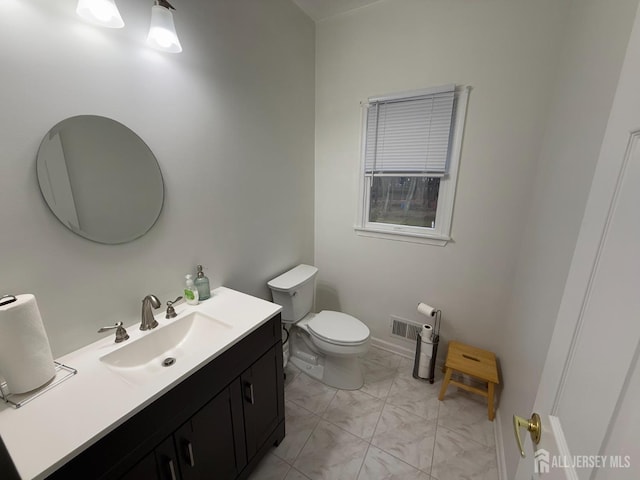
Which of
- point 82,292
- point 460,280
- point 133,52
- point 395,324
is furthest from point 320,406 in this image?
point 133,52

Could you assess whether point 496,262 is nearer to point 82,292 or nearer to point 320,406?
point 320,406

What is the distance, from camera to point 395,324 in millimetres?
2176

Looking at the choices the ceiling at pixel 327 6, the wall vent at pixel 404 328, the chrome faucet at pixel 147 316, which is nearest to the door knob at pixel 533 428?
the chrome faucet at pixel 147 316

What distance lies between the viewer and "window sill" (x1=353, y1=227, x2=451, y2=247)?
6.09ft

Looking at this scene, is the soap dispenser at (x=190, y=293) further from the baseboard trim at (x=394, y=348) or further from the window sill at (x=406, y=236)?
the baseboard trim at (x=394, y=348)

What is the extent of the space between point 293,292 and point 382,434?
102 cm

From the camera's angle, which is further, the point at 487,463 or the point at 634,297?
the point at 487,463

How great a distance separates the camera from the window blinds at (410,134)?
1.71 m

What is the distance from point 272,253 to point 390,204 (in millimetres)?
1013

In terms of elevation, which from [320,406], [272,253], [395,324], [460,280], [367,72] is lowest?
[320,406]

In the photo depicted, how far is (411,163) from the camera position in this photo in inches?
73.5

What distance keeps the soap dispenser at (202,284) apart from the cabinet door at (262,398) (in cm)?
45

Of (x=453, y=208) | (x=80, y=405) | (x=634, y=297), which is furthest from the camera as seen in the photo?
(x=453, y=208)

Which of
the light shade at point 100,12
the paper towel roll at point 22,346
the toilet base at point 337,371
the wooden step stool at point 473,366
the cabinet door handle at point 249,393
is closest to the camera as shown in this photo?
the paper towel roll at point 22,346
